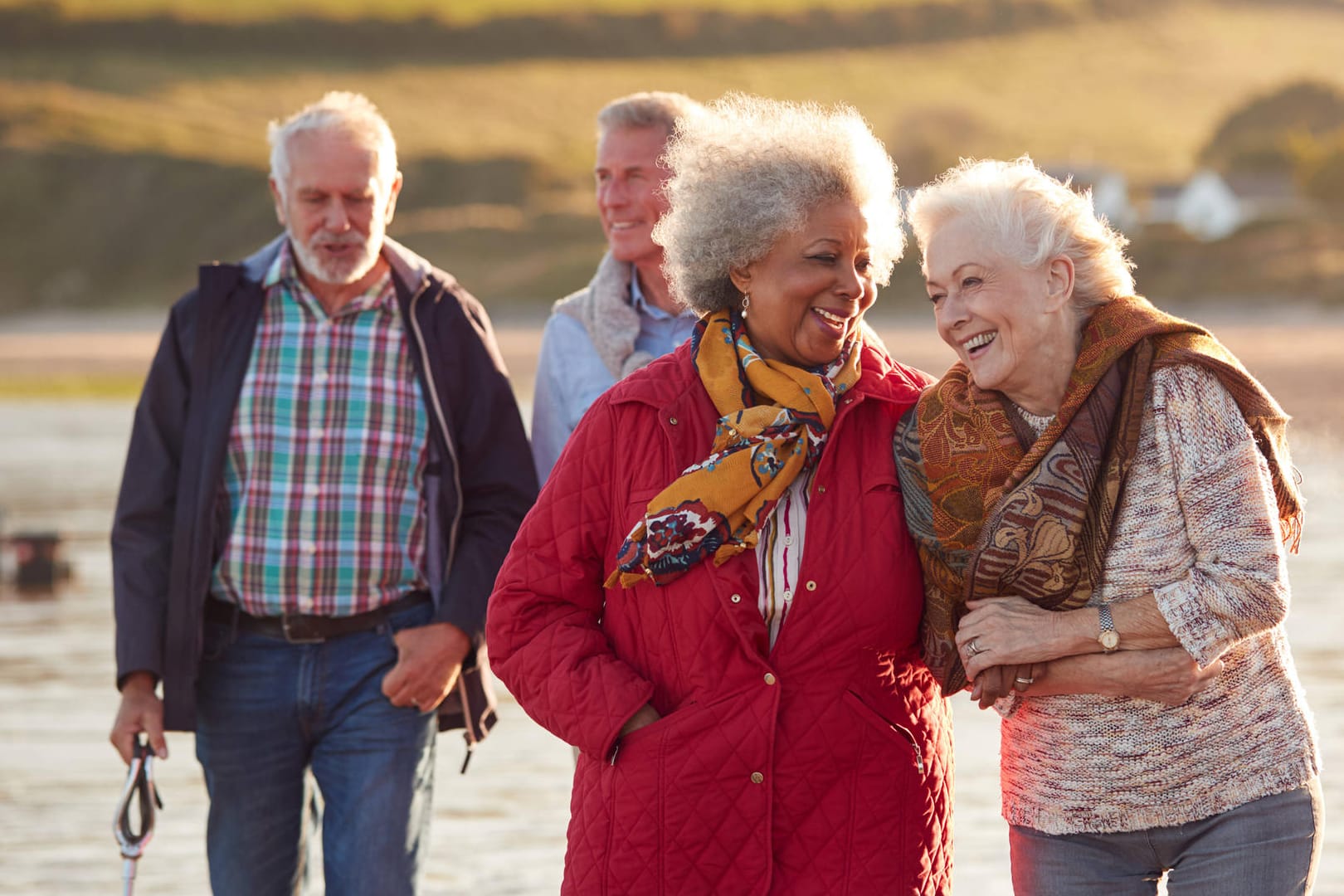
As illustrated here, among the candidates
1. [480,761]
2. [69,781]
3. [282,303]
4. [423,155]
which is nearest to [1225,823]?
[282,303]

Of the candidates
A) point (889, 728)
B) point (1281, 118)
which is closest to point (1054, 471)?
point (889, 728)

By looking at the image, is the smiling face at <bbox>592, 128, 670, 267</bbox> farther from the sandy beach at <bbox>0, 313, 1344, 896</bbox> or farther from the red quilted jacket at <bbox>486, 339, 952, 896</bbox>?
the sandy beach at <bbox>0, 313, 1344, 896</bbox>

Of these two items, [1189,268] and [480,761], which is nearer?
[480,761]

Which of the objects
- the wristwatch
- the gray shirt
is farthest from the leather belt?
the wristwatch

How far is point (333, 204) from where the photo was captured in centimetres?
370

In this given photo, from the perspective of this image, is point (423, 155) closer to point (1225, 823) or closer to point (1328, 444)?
point (1328, 444)

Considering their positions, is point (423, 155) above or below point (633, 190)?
above

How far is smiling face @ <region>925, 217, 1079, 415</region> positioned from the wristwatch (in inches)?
A: 13.1

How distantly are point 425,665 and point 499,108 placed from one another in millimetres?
87430

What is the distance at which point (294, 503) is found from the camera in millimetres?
3627

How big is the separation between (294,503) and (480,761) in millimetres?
3100

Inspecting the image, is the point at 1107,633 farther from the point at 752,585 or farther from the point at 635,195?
the point at 635,195

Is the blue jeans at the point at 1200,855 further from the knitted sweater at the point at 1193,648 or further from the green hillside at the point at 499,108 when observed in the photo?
the green hillside at the point at 499,108

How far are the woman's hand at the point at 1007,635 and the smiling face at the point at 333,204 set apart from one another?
1701mm
